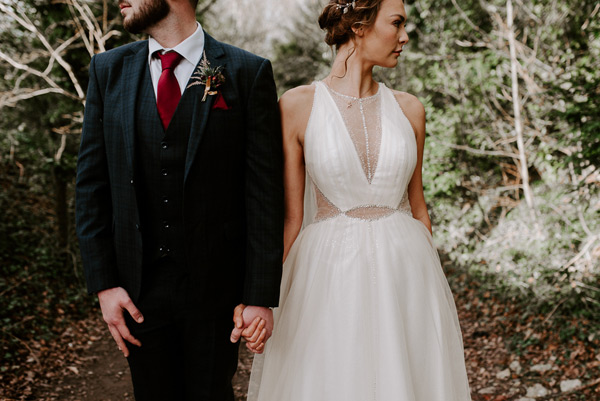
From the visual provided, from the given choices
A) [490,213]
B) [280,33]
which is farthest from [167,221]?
[280,33]

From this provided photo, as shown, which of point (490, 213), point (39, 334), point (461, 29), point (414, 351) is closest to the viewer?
point (414, 351)

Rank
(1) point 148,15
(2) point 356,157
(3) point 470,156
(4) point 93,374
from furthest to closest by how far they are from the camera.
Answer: (3) point 470,156 < (4) point 93,374 < (2) point 356,157 < (1) point 148,15

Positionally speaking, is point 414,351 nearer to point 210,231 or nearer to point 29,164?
point 210,231

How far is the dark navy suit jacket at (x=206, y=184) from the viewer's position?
1.82m

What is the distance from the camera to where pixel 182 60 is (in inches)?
73.5

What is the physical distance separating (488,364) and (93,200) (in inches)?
152

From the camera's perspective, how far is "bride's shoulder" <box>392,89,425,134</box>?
94.7 inches

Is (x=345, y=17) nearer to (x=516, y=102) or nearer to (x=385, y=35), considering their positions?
(x=385, y=35)

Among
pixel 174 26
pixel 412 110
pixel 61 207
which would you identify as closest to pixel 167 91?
pixel 174 26

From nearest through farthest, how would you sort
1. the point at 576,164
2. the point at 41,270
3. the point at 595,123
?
the point at 595,123 < the point at 576,164 < the point at 41,270

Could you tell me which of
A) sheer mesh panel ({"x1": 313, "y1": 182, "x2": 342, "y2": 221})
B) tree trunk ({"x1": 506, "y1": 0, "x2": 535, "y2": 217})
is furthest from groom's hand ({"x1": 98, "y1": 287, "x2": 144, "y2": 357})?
tree trunk ({"x1": 506, "y1": 0, "x2": 535, "y2": 217})

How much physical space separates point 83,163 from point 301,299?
1.01 meters

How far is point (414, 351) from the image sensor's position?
2092 millimetres

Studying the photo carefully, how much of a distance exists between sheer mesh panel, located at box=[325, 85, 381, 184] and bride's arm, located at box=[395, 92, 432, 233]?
0.15 metres
